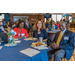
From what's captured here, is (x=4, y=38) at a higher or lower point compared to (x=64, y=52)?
higher

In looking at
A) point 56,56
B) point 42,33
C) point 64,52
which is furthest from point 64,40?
point 42,33

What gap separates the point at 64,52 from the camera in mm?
1733

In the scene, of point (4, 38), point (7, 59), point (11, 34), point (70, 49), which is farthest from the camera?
point (70, 49)

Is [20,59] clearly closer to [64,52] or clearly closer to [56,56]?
[56,56]

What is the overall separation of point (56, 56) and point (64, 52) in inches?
8.2

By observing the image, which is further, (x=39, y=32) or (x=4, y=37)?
(x=39, y=32)

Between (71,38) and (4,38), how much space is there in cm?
152

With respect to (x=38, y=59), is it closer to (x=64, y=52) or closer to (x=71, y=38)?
(x=64, y=52)

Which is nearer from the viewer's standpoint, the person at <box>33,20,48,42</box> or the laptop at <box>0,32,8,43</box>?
the laptop at <box>0,32,8,43</box>

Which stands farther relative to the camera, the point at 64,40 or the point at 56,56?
the point at 64,40

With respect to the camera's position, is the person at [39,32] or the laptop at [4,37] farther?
the person at [39,32]

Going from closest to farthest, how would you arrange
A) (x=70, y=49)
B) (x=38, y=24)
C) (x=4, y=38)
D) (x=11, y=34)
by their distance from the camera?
(x=11, y=34)
(x=4, y=38)
(x=70, y=49)
(x=38, y=24)

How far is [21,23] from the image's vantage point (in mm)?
2984

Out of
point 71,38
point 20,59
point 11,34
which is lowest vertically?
point 20,59
